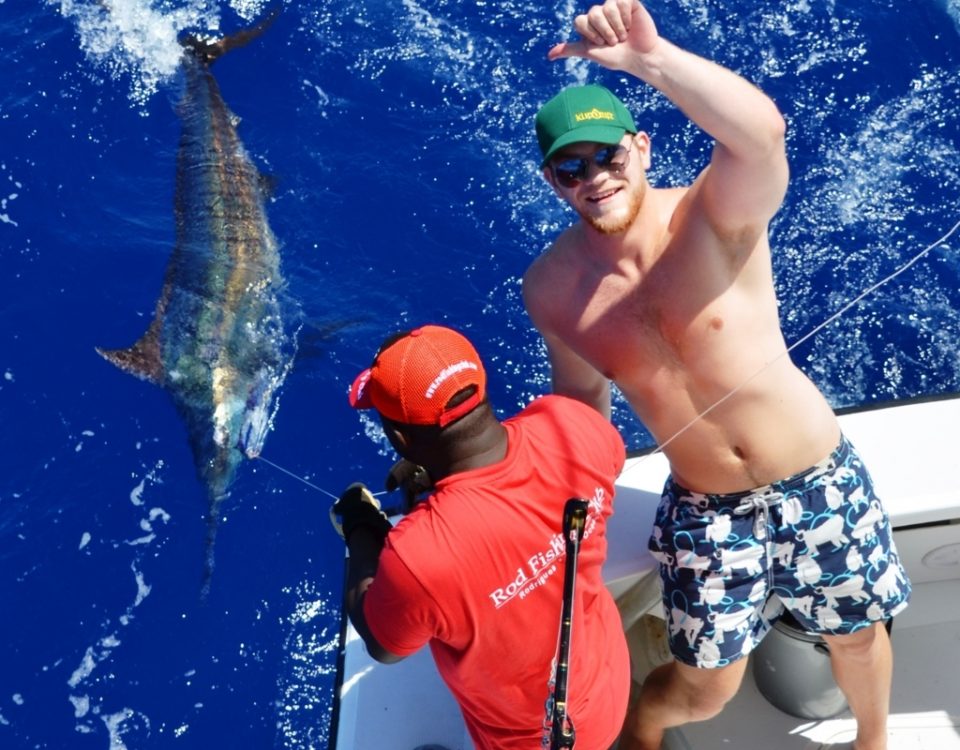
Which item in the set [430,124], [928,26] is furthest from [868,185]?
[430,124]

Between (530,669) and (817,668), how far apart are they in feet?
4.34

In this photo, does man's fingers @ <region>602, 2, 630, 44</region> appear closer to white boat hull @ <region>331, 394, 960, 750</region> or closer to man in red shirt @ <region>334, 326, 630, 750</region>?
man in red shirt @ <region>334, 326, 630, 750</region>

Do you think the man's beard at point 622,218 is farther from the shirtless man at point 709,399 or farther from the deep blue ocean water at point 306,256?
the deep blue ocean water at point 306,256

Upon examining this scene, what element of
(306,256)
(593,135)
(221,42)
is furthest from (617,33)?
(221,42)

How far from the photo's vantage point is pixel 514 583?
1.91 metres

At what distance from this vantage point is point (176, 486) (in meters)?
4.64

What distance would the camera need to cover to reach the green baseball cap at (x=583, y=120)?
92.3 inches

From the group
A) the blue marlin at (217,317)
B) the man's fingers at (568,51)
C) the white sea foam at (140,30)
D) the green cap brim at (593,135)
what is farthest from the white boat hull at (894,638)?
the white sea foam at (140,30)

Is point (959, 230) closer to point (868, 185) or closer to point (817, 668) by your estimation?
point (868, 185)

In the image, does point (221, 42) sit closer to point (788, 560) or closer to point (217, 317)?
point (217, 317)

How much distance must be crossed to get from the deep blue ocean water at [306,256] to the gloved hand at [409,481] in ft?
6.62

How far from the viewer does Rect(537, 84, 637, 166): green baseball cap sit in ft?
7.69

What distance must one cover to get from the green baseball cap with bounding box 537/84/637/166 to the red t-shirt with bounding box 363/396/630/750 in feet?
2.02

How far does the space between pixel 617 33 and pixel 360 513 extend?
1137 millimetres
